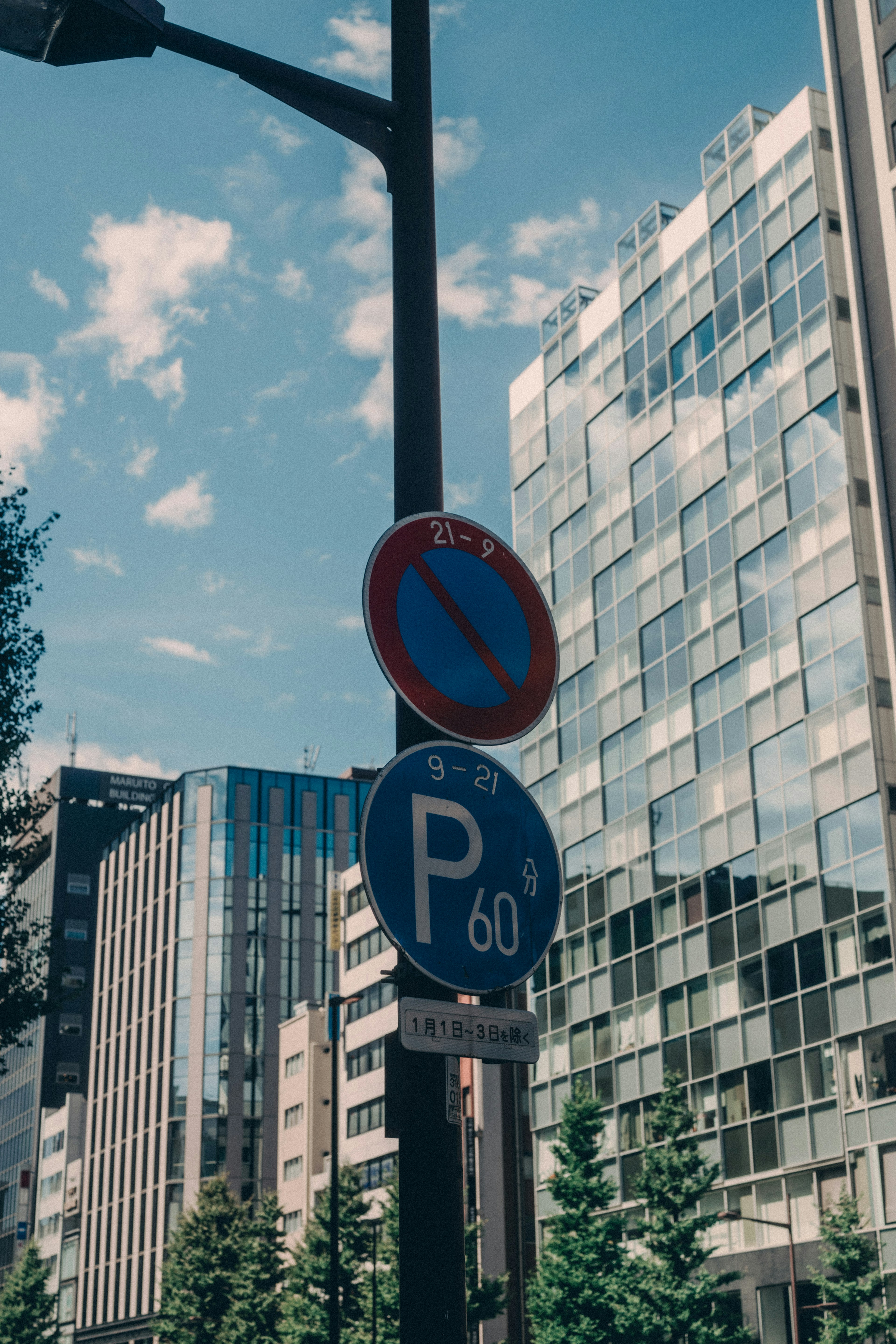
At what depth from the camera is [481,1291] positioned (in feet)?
161

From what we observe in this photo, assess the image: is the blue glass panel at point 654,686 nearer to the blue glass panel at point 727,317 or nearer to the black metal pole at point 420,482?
the blue glass panel at point 727,317

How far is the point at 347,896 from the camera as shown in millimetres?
84750

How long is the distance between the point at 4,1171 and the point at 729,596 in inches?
4330

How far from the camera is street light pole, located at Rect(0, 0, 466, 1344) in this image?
399cm

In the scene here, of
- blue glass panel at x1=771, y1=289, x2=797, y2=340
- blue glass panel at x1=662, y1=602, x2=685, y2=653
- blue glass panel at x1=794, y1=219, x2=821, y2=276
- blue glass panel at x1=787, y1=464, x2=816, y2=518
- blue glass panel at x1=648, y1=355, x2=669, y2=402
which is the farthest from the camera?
blue glass panel at x1=648, y1=355, x2=669, y2=402

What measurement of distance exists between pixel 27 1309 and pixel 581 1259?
5365 cm

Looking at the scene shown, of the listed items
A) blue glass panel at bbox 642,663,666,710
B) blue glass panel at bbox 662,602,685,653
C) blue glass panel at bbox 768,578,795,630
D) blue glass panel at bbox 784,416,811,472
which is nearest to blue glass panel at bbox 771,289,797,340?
blue glass panel at bbox 784,416,811,472

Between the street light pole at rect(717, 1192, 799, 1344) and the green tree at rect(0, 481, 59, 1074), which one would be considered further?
the street light pole at rect(717, 1192, 799, 1344)

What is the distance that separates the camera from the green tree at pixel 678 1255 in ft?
123

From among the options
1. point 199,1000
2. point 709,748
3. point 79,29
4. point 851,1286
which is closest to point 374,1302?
point 851,1286

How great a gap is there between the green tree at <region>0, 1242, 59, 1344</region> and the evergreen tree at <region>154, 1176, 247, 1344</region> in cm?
1439

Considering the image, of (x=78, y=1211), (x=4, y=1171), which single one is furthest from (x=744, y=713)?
(x=4, y=1171)

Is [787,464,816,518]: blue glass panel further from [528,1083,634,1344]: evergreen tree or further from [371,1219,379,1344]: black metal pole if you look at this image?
[371,1219,379,1344]: black metal pole

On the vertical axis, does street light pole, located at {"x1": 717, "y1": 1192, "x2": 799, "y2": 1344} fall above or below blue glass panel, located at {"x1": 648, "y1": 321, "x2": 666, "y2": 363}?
below
